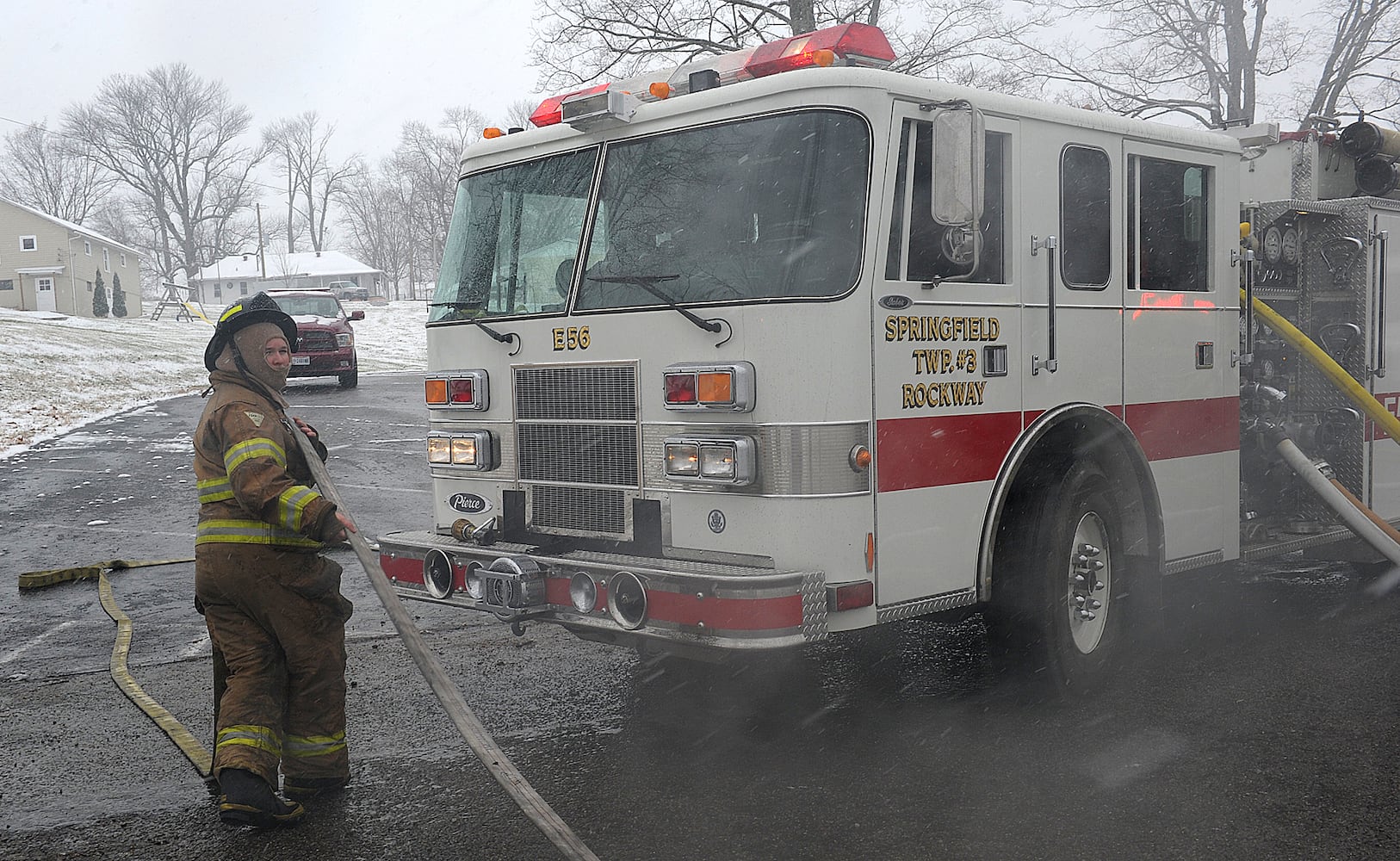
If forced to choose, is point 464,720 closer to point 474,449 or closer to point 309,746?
point 309,746

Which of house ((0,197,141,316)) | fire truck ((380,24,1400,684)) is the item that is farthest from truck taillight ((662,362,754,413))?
house ((0,197,141,316))

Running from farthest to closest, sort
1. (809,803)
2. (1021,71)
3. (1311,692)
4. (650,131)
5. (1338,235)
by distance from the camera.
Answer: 1. (1021,71)
2. (1338,235)
3. (1311,692)
4. (650,131)
5. (809,803)

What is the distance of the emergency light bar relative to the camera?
4.64m

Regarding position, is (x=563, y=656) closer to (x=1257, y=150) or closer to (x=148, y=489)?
(x=1257, y=150)

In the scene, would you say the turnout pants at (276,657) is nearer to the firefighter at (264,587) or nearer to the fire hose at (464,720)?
the firefighter at (264,587)

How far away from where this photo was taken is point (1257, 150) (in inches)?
256

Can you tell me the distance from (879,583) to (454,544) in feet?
5.97

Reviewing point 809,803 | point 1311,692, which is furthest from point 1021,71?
point 809,803

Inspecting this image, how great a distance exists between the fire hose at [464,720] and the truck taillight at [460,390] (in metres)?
0.98

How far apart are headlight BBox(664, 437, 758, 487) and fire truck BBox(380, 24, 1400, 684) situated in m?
0.01

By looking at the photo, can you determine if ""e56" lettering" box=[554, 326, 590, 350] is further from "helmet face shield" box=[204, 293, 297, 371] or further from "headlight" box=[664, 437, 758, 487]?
"helmet face shield" box=[204, 293, 297, 371]

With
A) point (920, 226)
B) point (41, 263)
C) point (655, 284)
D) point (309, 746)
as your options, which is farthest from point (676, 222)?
point (41, 263)

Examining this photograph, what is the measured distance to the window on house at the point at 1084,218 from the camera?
5.24 m

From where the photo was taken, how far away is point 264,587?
426cm
